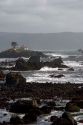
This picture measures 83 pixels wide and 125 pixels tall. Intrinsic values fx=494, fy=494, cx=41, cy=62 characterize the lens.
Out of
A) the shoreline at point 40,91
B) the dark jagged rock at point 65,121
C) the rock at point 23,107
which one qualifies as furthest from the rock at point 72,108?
the shoreline at point 40,91

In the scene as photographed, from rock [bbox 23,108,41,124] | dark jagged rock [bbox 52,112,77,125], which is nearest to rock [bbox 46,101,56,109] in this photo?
rock [bbox 23,108,41,124]

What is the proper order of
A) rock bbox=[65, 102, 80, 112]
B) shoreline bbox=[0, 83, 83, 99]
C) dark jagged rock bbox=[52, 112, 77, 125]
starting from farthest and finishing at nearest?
1. shoreline bbox=[0, 83, 83, 99]
2. rock bbox=[65, 102, 80, 112]
3. dark jagged rock bbox=[52, 112, 77, 125]

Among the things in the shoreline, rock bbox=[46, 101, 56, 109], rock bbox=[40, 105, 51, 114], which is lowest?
the shoreline

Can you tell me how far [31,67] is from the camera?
73.6 meters

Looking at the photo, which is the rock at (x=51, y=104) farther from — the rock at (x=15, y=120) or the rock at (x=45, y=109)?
the rock at (x=15, y=120)

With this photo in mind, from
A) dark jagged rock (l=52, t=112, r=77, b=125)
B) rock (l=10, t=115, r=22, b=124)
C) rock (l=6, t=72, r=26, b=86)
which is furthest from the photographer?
rock (l=6, t=72, r=26, b=86)

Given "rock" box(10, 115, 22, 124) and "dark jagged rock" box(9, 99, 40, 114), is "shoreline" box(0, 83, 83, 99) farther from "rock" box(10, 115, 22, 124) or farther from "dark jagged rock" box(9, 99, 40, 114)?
"rock" box(10, 115, 22, 124)

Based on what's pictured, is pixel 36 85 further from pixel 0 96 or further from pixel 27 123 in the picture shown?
pixel 27 123

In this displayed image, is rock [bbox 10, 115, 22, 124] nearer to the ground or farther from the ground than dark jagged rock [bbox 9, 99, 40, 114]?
nearer to the ground

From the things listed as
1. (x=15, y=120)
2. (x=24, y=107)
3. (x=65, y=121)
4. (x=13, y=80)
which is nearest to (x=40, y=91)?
(x=13, y=80)

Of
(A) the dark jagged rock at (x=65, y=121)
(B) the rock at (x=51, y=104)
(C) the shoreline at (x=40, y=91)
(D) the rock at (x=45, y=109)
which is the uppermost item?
(A) the dark jagged rock at (x=65, y=121)

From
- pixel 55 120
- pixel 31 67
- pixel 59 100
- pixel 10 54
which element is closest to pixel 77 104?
pixel 59 100

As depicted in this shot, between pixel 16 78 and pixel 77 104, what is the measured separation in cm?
1477

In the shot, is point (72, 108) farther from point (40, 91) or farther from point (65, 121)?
point (40, 91)
